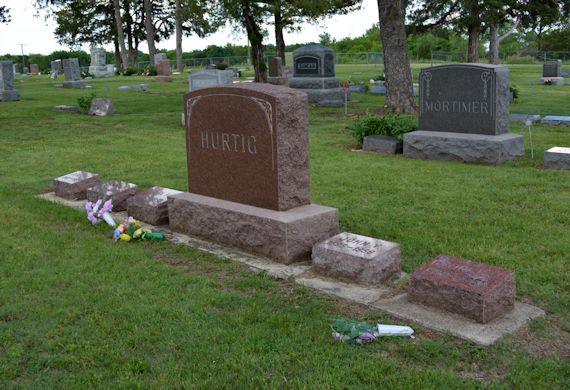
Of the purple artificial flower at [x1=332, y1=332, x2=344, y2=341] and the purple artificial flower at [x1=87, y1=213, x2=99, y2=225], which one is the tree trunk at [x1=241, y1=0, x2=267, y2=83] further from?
the purple artificial flower at [x1=332, y1=332, x2=344, y2=341]

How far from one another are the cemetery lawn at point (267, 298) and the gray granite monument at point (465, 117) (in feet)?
1.72

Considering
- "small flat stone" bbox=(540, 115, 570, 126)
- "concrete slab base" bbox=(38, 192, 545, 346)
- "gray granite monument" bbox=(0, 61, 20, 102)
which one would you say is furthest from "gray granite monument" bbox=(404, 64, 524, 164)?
"gray granite monument" bbox=(0, 61, 20, 102)

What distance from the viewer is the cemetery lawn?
365 centimetres

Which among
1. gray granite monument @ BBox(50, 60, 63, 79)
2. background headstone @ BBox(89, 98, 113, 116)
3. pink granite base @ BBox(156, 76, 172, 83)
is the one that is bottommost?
background headstone @ BBox(89, 98, 113, 116)

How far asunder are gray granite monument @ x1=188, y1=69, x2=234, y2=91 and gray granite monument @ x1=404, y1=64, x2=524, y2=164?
5.76 meters

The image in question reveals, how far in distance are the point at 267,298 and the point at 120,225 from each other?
7.89 feet

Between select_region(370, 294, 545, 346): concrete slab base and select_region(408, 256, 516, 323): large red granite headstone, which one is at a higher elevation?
select_region(408, 256, 516, 323): large red granite headstone

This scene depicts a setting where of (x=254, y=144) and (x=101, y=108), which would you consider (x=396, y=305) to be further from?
(x=101, y=108)

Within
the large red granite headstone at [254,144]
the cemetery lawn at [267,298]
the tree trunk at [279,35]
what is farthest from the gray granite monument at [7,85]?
the large red granite headstone at [254,144]

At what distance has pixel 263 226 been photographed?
562 centimetres

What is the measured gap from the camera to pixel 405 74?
687 inches

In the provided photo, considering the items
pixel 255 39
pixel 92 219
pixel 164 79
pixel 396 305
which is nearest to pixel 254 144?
pixel 396 305

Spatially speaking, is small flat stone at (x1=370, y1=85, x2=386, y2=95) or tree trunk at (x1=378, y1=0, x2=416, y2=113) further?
small flat stone at (x1=370, y1=85, x2=386, y2=95)

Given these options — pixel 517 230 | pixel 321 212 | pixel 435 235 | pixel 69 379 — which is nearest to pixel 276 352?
pixel 69 379
